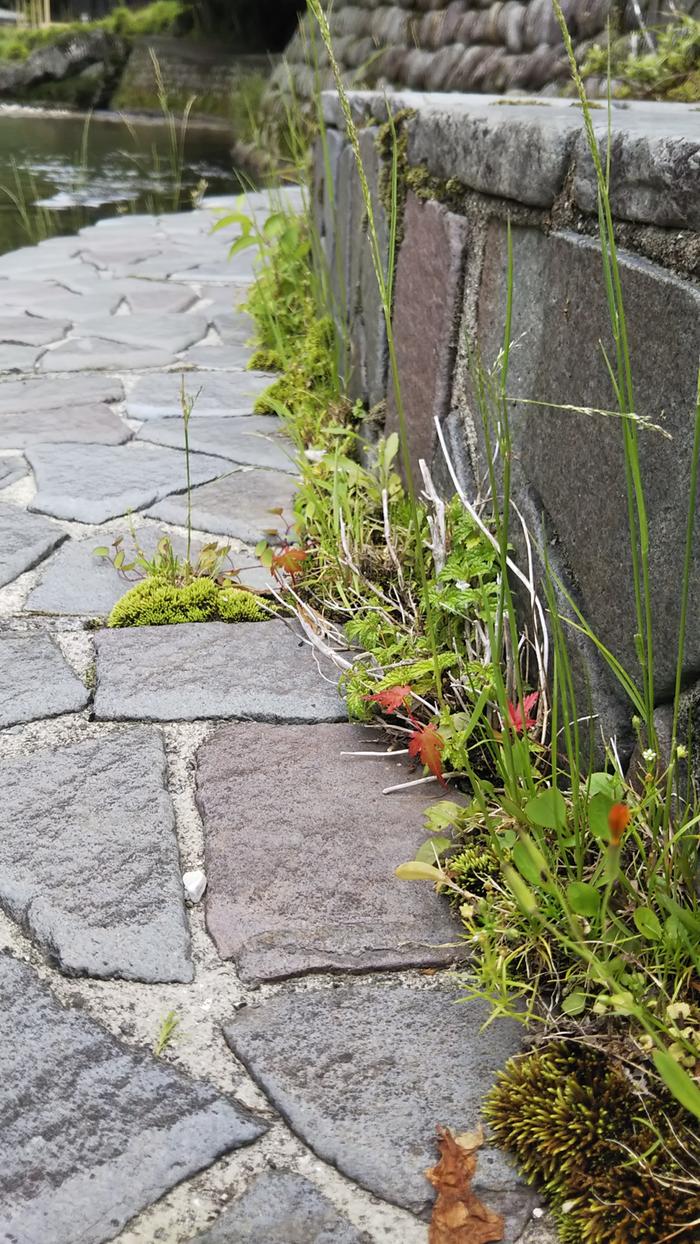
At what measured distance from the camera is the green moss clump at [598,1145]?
1028 millimetres

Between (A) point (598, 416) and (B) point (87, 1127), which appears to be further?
(A) point (598, 416)

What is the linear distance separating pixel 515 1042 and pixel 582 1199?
22 centimetres

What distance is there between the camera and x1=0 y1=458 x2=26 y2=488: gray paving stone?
2.86m

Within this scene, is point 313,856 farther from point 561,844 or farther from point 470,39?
point 470,39

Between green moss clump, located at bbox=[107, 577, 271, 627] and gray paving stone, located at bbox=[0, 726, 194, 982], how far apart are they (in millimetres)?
446

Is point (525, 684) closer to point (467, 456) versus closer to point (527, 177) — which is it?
point (467, 456)

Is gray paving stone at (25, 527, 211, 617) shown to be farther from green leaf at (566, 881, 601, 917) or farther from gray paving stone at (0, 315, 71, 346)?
gray paving stone at (0, 315, 71, 346)

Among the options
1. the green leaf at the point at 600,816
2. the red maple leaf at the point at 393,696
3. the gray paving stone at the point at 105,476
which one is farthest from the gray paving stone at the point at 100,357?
the green leaf at the point at 600,816

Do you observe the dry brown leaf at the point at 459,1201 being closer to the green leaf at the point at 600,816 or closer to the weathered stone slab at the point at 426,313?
the green leaf at the point at 600,816

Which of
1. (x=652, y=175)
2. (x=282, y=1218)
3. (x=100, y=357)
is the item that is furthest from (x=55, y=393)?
(x=282, y=1218)

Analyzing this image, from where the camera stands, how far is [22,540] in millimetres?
2523

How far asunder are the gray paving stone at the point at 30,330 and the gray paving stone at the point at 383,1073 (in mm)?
3389

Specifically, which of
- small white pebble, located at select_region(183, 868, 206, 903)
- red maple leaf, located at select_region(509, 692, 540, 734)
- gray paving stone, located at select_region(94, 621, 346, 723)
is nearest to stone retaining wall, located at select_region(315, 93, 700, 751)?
red maple leaf, located at select_region(509, 692, 540, 734)

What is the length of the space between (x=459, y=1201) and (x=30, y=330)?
3.86 meters
